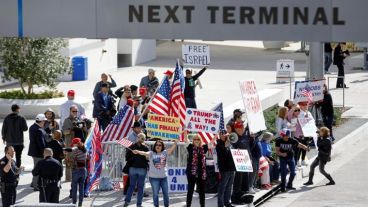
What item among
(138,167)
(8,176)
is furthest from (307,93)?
(8,176)

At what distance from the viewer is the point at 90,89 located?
37938 mm

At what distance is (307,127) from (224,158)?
4585 millimetres

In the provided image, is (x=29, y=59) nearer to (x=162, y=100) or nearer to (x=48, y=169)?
(x=162, y=100)

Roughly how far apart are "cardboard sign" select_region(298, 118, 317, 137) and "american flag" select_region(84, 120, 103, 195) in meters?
5.32

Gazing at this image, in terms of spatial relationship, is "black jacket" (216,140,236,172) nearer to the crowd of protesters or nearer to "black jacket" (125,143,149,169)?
the crowd of protesters

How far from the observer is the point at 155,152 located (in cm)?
2045

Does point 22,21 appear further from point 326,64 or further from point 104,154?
point 326,64

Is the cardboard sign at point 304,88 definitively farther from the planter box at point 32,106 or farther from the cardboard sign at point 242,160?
the planter box at point 32,106

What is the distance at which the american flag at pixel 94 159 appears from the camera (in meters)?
20.6

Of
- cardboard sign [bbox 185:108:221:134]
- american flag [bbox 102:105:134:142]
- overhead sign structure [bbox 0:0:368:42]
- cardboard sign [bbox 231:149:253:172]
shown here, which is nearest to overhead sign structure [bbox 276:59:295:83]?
cardboard sign [bbox 185:108:221:134]

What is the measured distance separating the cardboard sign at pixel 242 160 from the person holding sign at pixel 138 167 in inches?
65.0

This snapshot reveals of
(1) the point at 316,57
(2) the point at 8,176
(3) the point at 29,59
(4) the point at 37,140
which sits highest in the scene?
(3) the point at 29,59

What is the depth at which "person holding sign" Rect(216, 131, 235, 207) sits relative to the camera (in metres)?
20.8

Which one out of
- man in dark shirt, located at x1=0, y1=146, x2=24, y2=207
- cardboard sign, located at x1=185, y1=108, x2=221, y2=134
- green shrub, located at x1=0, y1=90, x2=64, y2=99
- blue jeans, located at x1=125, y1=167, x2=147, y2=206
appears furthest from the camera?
green shrub, located at x1=0, y1=90, x2=64, y2=99
